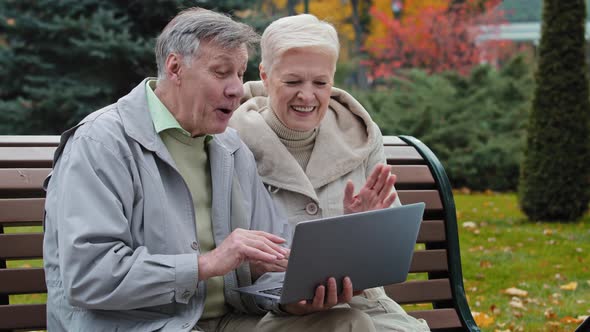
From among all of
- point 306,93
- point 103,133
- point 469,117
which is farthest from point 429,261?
point 469,117

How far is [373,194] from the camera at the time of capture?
9.54 feet

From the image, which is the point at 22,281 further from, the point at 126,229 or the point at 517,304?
the point at 517,304

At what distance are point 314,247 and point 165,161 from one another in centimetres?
52

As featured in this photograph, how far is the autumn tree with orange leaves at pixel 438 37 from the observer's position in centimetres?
1898

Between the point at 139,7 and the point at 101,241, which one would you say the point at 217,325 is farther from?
the point at 139,7

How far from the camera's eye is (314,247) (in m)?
2.41

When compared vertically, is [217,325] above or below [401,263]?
below

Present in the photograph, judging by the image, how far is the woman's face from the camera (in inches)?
122

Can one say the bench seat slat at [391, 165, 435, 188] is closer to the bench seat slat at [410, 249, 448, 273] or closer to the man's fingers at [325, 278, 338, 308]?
the bench seat slat at [410, 249, 448, 273]

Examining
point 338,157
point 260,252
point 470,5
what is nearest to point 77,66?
point 338,157

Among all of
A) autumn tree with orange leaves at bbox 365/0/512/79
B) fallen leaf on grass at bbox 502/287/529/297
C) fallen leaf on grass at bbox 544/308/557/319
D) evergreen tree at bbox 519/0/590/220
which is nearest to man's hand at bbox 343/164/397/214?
fallen leaf on grass at bbox 544/308/557/319

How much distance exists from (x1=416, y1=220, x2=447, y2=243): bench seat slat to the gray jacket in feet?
3.12

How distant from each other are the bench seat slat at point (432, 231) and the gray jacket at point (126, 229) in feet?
3.12

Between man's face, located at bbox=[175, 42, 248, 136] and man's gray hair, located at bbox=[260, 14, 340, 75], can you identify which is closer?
man's face, located at bbox=[175, 42, 248, 136]
